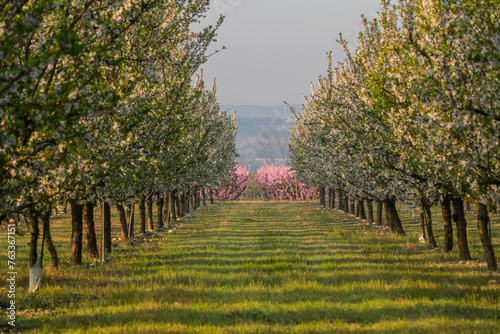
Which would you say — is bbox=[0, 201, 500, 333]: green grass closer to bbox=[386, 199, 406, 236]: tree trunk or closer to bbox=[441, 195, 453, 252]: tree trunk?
bbox=[441, 195, 453, 252]: tree trunk

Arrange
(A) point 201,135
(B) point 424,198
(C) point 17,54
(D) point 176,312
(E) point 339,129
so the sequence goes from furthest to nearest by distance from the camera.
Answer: (A) point 201,135, (E) point 339,129, (B) point 424,198, (D) point 176,312, (C) point 17,54

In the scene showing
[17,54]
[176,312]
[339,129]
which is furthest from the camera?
[339,129]

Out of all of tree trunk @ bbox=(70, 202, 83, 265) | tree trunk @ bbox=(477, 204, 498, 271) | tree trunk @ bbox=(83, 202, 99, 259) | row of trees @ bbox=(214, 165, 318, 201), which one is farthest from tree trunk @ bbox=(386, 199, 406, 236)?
row of trees @ bbox=(214, 165, 318, 201)

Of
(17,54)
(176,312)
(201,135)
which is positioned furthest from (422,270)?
(201,135)

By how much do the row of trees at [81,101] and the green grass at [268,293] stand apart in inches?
108

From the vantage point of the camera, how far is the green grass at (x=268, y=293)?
13.4 metres

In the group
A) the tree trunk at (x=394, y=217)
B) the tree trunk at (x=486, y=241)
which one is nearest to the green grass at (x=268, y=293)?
the tree trunk at (x=486, y=241)

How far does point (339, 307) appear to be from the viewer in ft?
49.9

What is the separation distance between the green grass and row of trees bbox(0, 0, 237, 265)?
273 centimetres

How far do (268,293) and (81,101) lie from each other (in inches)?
344

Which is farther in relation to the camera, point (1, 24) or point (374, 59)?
point (374, 59)

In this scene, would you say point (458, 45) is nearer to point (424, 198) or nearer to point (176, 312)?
point (176, 312)

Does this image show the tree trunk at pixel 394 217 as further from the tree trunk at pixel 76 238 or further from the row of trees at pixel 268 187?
the row of trees at pixel 268 187

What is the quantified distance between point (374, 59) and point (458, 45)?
1223 cm
